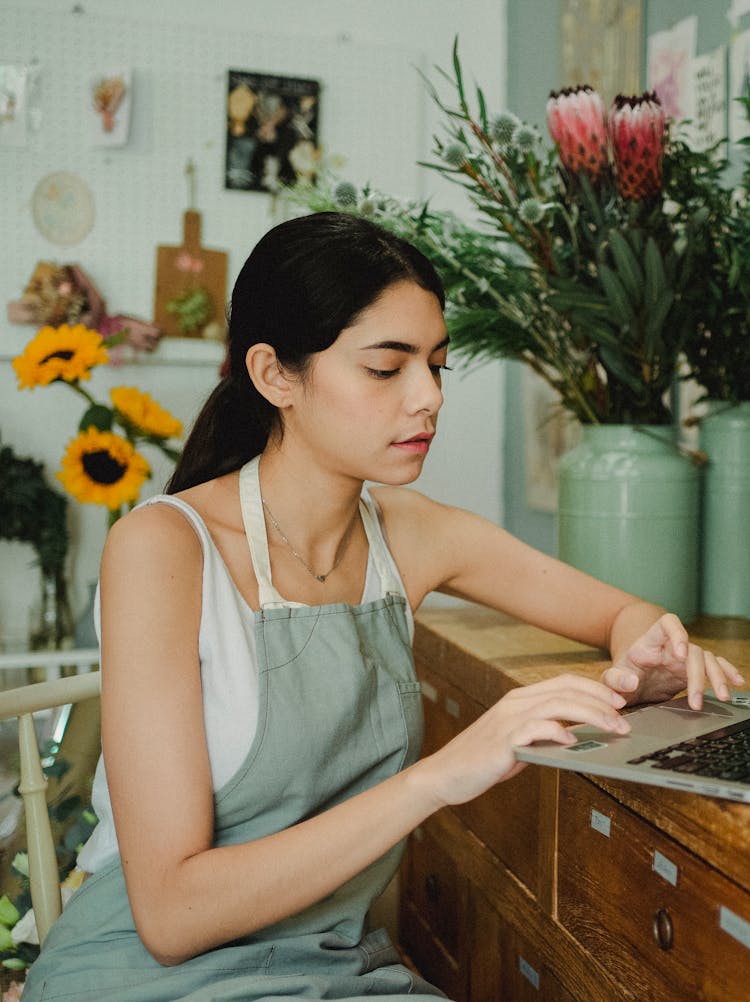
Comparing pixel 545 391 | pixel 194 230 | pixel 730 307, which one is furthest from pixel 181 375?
pixel 730 307

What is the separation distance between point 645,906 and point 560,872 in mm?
202

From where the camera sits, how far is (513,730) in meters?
0.76

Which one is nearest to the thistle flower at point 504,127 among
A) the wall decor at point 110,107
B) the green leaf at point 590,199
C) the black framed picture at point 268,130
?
the green leaf at point 590,199

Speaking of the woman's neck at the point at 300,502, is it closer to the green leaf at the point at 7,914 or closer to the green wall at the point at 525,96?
the green leaf at the point at 7,914

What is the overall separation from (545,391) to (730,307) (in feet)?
3.06

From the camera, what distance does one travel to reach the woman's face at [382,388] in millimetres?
1027

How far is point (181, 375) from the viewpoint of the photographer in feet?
8.18

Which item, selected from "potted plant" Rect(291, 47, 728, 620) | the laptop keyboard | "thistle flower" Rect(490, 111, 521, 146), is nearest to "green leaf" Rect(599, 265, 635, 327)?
"potted plant" Rect(291, 47, 728, 620)

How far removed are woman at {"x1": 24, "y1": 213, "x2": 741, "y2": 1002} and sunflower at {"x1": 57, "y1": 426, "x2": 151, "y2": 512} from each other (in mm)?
554

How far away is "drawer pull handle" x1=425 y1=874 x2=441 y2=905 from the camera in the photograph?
165 cm

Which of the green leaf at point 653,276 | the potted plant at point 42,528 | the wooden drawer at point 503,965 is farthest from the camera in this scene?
the potted plant at point 42,528

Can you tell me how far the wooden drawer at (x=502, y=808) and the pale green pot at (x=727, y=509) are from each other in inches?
16.6

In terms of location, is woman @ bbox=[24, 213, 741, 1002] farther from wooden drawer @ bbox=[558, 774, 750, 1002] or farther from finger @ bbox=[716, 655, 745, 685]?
wooden drawer @ bbox=[558, 774, 750, 1002]

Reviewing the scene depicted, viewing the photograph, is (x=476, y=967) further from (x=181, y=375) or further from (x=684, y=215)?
(x=181, y=375)
